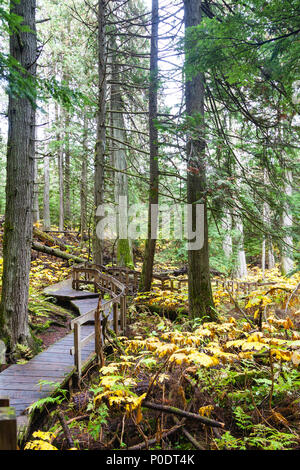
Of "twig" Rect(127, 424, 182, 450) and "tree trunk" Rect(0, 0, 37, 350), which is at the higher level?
"tree trunk" Rect(0, 0, 37, 350)

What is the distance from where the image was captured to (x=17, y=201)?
580 cm

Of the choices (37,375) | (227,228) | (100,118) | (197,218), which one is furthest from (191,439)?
(100,118)

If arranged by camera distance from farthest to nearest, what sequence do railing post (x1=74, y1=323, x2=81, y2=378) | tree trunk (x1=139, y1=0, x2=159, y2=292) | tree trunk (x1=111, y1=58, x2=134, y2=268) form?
tree trunk (x1=111, y1=58, x2=134, y2=268), tree trunk (x1=139, y1=0, x2=159, y2=292), railing post (x1=74, y1=323, x2=81, y2=378)

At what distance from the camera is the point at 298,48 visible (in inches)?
165

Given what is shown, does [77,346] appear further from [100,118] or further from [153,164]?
[100,118]

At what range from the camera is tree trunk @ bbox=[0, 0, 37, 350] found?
226 inches

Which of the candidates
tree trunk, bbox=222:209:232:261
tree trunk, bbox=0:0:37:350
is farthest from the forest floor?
tree trunk, bbox=222:209:232:261

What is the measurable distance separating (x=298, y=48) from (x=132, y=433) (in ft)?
19.3

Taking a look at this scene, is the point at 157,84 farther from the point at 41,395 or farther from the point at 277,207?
the point at 41,395

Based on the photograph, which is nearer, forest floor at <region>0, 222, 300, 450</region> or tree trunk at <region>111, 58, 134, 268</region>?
forest floor at <region>0, 222, 300, 450</region>

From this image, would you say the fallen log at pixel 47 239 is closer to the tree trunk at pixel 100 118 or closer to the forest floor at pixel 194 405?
the tree trunk at pixel 100 118

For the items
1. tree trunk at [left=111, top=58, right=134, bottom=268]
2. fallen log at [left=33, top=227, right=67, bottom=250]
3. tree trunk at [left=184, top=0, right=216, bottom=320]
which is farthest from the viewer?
fallen log at [left=33, top=227, right=67, bottom=250]

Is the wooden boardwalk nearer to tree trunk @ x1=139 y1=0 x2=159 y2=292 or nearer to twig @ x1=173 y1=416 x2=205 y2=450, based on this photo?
twig @ x1=173 y1=416 x2=205 y2=450

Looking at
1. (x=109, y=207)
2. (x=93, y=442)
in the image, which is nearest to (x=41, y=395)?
(x=93, y=442)
